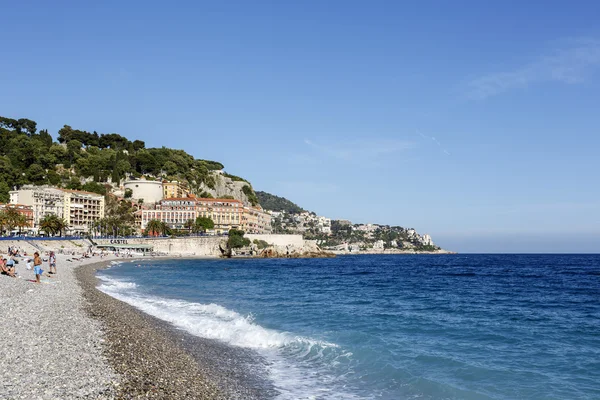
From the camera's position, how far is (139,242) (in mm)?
114000

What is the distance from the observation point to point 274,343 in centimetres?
Answer: 1698

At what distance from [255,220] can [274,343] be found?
147 metres

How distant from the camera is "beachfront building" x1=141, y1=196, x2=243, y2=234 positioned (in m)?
142

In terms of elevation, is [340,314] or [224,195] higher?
[224,195]

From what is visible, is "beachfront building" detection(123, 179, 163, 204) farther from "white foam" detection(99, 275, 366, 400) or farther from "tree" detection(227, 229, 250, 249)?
"white foam" detection(99, 275, 366, 400)

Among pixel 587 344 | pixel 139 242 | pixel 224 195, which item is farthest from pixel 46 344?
pixel 224 195

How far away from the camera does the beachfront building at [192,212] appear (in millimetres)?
141625

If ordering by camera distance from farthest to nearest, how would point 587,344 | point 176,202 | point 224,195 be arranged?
point 224,195 → point 176,202 → point 587,344

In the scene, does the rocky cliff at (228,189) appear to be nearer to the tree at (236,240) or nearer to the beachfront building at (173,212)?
the beachfront building at (173,212)

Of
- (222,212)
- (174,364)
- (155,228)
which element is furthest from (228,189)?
(174,364)

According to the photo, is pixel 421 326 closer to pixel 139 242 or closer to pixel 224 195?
pixel 139 242

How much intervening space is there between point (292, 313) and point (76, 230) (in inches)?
4645

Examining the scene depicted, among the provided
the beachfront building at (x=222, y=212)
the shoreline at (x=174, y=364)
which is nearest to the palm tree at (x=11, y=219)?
the beachfront building at (x=222, y=212)

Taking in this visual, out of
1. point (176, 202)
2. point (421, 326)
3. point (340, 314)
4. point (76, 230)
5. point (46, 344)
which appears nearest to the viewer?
point (46, 344)
